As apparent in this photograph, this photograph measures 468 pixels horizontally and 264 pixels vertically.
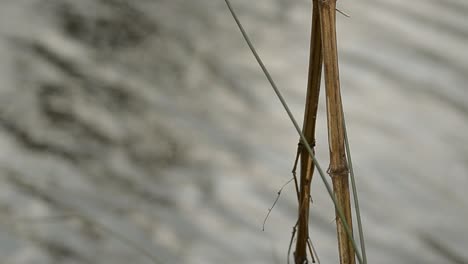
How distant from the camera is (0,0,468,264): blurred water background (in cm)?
118

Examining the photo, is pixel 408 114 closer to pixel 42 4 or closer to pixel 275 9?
pixel 275 9

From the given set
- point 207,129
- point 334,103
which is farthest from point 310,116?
point 207,129

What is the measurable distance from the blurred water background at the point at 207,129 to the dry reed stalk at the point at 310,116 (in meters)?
0.31

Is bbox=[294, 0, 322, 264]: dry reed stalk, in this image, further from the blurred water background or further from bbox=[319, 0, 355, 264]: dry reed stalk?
the blurred water background

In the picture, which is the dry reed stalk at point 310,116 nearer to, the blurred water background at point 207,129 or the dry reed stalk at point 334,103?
the dry reed stalk at point 334,103

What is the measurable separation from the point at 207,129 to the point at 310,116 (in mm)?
593

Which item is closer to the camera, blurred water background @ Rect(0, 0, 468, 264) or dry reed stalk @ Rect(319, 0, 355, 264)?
dry reed stalk @ Rect(319, 0, 355, 264)

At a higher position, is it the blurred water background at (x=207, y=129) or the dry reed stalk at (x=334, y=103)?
the blurred water background at (x=207, y=129)

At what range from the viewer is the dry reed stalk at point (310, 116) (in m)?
0.72

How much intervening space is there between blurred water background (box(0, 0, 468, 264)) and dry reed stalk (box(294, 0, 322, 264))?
31 cm

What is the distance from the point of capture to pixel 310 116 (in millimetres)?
765

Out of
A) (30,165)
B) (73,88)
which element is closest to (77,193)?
(30,165)

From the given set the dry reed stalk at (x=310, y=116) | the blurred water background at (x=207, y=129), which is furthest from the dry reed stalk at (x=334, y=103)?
the blurred water background at (x=207, y=129)

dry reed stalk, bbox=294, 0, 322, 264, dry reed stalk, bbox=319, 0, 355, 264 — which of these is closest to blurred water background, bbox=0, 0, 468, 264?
dry reed stalk, bbox=294, 0, 322, 264
